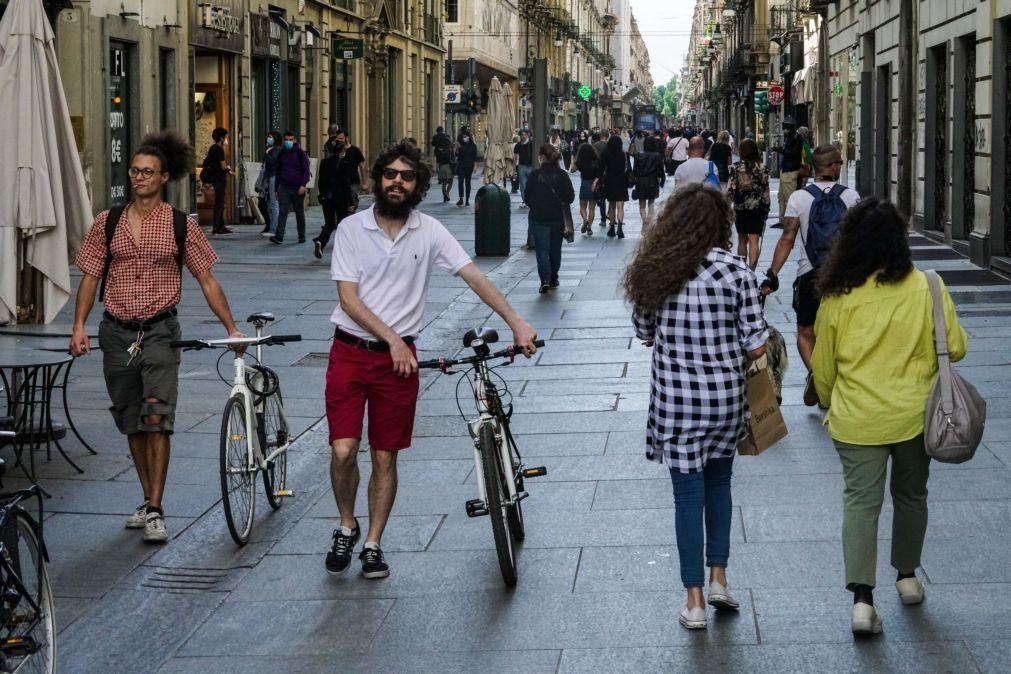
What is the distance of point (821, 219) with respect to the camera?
946 cm

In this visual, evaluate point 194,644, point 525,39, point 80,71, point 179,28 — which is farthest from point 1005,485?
point 525,39

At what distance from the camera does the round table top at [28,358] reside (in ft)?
25.2

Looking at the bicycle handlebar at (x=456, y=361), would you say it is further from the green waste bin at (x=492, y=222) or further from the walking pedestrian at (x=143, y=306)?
the green waste bin at (x=492, y=222)

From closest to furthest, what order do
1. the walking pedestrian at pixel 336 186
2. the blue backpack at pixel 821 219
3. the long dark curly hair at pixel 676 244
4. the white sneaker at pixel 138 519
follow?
the long dark curly hair at pixel 676 244, the white sneaker at pixel 138 519, the blue backpack at pixel 821 219, the walking pedestrian at pixel 336 186

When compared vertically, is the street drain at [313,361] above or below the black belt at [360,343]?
below

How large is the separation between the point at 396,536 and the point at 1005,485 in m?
2.87

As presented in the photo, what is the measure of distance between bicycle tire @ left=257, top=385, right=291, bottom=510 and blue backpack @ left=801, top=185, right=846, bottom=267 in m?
3.43

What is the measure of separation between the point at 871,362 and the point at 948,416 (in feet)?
1.03

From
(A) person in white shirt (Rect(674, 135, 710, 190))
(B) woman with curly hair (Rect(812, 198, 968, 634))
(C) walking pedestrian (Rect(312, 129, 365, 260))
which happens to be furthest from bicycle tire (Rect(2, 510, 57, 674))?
(C) walking pedestrian (Rect(312, 129, 365, 260))

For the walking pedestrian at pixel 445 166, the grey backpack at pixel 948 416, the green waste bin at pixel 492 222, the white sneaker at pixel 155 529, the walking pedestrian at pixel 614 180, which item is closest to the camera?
the grey backpack at pixel 948 416

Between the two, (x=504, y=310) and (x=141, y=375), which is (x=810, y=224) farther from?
(x=141, y=375)

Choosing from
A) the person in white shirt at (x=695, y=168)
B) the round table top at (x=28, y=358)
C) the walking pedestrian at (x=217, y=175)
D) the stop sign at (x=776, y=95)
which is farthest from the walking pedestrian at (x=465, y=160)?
the round table top at (x=28, y=358)

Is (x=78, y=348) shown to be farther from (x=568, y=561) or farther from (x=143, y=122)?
(x=143, y=122)

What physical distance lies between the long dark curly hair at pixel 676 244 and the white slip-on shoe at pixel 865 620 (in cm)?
123
